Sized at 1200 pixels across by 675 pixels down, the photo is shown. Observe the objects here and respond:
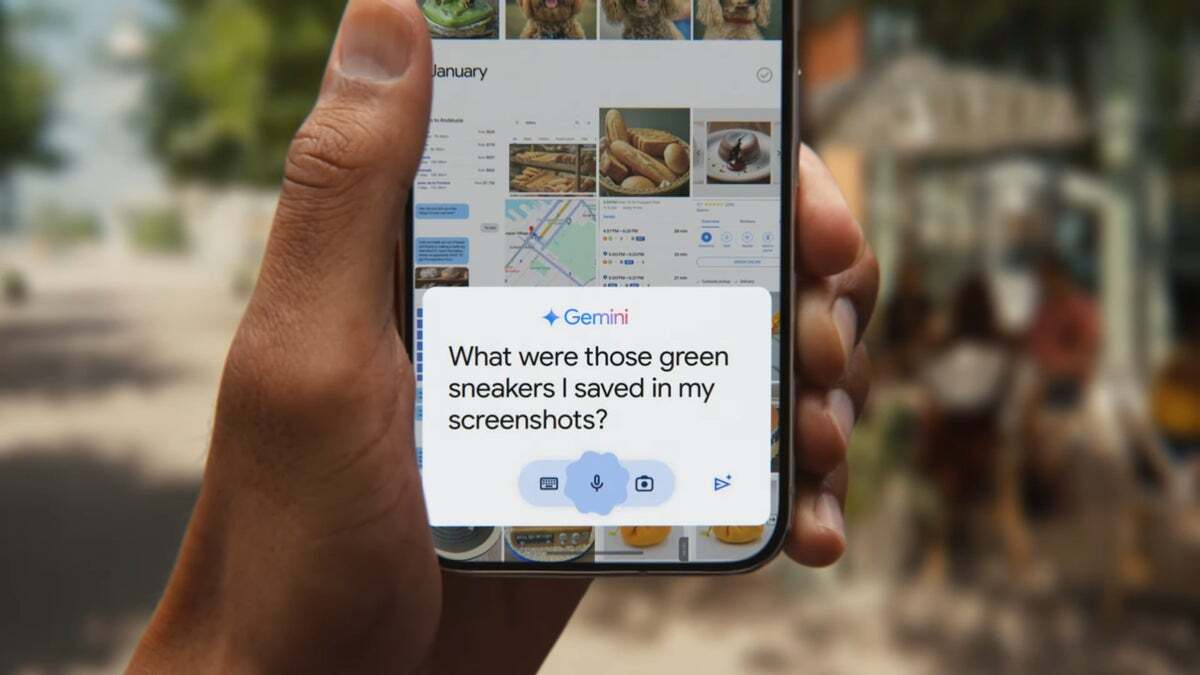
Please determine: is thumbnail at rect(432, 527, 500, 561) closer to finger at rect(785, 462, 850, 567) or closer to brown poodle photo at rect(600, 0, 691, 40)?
finger at rect(785, 462, 850, 567)

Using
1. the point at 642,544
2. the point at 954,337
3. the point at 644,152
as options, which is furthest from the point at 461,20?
the point at 954,337

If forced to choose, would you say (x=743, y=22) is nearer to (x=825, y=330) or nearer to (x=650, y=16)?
(x=650, y=16)

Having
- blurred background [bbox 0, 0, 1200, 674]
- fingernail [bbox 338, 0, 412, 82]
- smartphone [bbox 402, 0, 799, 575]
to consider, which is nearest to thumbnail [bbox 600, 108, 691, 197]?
smartphone [bbox 402, 0, 799, 575]

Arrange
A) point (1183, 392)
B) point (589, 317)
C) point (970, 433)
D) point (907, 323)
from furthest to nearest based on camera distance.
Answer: point (907, 323) < point (970, 433) < point (1183, 392) < point (589, 317)

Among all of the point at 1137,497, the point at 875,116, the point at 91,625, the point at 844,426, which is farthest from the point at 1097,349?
the point at 844,426

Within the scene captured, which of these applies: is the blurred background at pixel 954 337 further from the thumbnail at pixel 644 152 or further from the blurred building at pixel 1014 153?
the thumbnail at pixel 644 152

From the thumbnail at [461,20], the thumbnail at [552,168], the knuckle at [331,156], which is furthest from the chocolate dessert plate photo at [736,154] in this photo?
the knuckle at [331,156]
